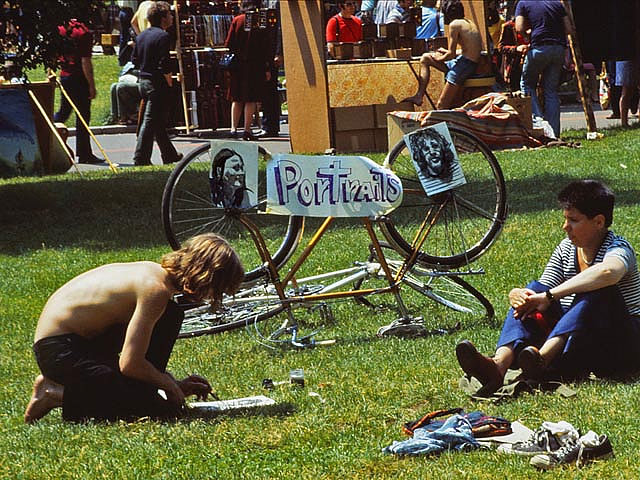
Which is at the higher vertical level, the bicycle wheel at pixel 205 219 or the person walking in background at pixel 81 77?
the person walking in background at pixel 81 77

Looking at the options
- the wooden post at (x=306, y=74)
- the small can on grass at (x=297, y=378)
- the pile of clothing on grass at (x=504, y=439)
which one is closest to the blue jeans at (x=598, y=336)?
the pile of clothing on grass at (x=504, y=439)

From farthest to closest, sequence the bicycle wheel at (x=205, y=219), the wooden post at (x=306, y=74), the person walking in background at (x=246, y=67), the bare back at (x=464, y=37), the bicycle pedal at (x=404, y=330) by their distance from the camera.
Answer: the person walking in background at (x=246, y=67), the wooden post at (x=306, y=74), the bare back at (x=464, y=37), the bicycle wheel at (x=205, y=219), the bicycle pedal at (x=404, y=330)

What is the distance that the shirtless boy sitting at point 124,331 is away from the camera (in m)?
4.94

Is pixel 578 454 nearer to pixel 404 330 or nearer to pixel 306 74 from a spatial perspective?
pixel 404 330

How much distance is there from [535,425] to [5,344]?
11.0 feet

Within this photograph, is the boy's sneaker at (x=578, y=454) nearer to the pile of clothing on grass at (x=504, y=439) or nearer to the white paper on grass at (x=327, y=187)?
the pile of clothing on grass at (x=504, y=439)

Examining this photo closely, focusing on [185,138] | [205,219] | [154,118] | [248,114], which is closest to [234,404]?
[205,219]

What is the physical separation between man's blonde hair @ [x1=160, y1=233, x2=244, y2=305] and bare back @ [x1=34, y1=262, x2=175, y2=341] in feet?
0.26

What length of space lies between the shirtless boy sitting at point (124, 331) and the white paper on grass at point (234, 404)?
0.57 feet

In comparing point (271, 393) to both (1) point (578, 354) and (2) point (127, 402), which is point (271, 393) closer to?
(2) point (127, 402)

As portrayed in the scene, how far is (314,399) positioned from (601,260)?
1486 millimetres

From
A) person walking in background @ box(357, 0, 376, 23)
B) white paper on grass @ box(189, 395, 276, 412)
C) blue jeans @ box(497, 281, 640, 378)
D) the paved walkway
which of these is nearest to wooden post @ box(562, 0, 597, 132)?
the paved walkway

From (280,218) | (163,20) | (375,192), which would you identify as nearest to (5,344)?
(375,192)

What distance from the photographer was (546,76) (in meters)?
14.8
